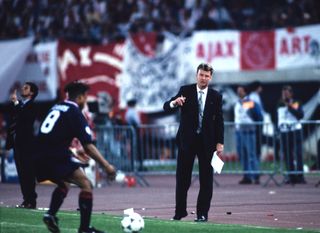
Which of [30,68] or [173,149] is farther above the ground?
[30,68]

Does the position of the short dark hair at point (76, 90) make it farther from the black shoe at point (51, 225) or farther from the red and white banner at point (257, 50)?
the red and white banner at point (257, 50)

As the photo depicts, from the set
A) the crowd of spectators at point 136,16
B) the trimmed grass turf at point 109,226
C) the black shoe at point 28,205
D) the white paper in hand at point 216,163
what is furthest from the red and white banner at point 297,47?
the trimmed grass turf at point 109,226

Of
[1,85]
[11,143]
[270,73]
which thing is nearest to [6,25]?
[1,85]

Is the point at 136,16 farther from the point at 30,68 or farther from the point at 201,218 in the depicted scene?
the point at 201,218

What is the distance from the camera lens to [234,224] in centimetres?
1318

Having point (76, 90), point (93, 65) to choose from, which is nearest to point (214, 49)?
point (93, 65)

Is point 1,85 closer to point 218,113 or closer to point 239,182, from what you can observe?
point 239,182

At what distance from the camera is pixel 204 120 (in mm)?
14094

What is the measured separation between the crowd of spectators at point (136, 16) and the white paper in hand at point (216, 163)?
1500cm

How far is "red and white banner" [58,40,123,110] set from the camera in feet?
103

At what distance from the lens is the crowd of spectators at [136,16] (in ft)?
96.3

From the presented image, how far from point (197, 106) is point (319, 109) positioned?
13.0m

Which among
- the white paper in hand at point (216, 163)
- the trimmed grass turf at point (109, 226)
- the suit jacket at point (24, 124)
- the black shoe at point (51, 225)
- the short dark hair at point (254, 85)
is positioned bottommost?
the trimmed grass turf at point (109, 226)

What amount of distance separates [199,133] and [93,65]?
59.7ft
